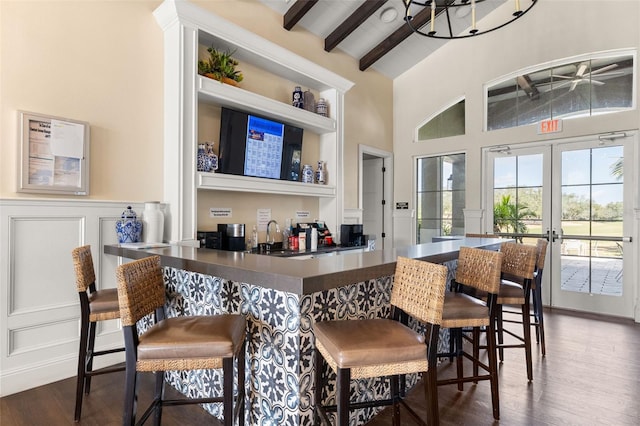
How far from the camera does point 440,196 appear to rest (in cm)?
560

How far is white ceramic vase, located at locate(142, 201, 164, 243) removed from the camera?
2.88 metres

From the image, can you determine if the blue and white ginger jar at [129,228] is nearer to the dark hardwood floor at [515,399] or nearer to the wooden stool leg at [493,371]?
the dark hardwood floor at [515,399]

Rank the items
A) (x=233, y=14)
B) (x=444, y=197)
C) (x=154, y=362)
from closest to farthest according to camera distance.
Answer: (x=154, y=362)
(x=233, y=14)
(x=444, y=197)

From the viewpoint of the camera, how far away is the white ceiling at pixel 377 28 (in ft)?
14.4

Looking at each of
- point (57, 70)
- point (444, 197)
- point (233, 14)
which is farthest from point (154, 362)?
point (444, 197)

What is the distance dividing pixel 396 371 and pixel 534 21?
5.32m

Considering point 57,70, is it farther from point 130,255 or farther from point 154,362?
point 154,362

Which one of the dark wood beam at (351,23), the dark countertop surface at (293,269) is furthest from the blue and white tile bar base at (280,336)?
the dark wood beam at (351,23)

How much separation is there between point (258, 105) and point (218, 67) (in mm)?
518

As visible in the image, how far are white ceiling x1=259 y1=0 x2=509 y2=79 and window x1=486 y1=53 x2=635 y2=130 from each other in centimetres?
110

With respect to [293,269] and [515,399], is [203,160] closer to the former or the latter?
[293,269]

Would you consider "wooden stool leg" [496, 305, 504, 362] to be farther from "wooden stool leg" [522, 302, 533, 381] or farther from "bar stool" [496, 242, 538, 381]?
"wooden stool leg" [522, 302, 533, 381]

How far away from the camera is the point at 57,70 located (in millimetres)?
2592

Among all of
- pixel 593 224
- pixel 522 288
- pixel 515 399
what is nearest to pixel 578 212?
pixel 593 224
